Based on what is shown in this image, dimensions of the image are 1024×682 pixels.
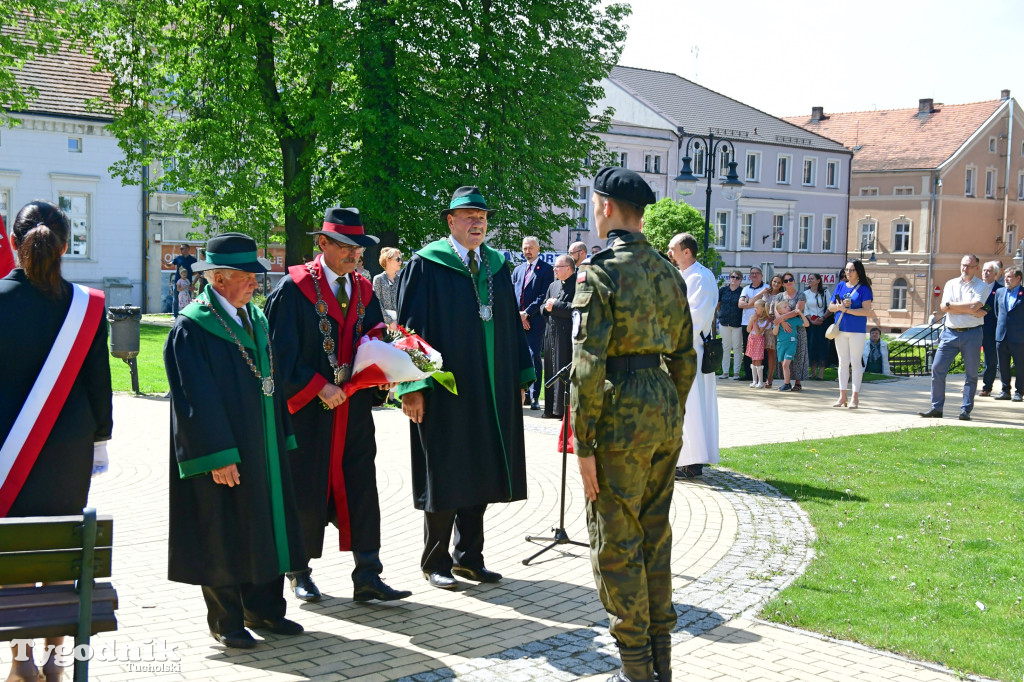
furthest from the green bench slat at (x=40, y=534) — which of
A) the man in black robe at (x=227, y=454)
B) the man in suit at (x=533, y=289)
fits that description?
the man in suit at (x=533, y=289)

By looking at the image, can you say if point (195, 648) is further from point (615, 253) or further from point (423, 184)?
point (423, 184)

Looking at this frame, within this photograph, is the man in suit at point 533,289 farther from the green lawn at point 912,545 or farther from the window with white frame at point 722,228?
the window with white frame at point 722,228

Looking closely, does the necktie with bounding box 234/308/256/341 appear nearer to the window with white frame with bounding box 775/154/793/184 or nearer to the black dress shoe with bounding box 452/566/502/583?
the black dress shoe with bounding box 452/566/502/583

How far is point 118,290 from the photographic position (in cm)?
3659

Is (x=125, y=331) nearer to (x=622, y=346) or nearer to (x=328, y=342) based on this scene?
(x=328, y=342)

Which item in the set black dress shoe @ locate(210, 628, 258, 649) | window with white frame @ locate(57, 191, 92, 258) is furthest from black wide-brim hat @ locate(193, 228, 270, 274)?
window with white frame @ locate(57, 191, 92, 258)

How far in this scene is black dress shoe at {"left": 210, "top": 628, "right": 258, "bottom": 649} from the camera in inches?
211

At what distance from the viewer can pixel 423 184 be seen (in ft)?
80.0

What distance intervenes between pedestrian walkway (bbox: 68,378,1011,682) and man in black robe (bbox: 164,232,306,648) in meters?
0.43

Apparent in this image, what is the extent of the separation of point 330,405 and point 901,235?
71214 mm

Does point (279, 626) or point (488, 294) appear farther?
point (488, 294)

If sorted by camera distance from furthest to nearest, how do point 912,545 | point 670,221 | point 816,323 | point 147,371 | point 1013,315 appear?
1. point 670,221
2. point 816,323
3. point 147,371
4. point 1013,315
5. point 912,545

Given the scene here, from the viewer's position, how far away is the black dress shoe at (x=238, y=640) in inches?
211

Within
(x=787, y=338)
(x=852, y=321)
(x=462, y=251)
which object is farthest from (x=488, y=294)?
(x=787, y=338)
